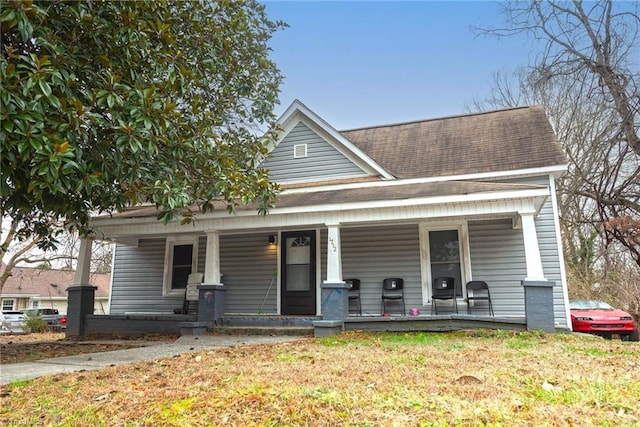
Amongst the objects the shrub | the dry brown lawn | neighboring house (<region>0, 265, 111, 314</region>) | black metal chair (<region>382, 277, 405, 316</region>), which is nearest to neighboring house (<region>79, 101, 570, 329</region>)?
black metal chair (<region>382, 277, 405, 316</region>)

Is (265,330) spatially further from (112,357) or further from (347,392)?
(347,392)

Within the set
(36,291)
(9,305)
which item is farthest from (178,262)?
(9,305)

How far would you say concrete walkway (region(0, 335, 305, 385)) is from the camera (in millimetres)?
4914

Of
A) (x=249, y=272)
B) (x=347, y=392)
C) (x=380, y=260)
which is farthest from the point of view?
(x=249, y=272)

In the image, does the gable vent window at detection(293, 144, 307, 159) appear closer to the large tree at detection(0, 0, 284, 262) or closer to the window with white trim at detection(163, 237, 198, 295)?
the large tree at detection(0, 0, 284, 262)

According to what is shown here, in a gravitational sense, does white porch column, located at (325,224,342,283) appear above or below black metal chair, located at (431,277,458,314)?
above

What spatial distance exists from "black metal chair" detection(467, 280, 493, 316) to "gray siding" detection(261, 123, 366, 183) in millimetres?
3496

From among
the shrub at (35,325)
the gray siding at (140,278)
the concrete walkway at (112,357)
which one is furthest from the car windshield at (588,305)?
the shrub at (35,325)

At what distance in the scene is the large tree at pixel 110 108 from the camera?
423cm

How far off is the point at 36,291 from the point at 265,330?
114ft

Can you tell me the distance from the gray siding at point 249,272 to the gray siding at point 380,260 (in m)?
1.43

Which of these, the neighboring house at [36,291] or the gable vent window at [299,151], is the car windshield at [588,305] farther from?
the neighboring house at [36,291]

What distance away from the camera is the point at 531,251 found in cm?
756

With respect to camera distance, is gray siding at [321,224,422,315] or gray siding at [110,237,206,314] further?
gray siding at [110,237,206,314]
